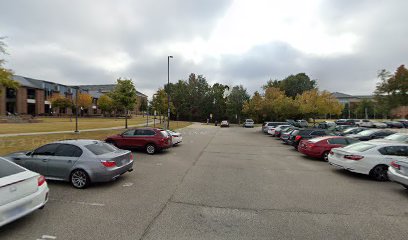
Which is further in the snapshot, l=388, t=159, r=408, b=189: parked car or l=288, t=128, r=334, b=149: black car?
l=288, t=128, r=334, b=149: black car

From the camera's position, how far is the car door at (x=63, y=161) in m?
7.50

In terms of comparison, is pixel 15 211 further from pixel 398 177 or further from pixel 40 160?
pixel 398 177

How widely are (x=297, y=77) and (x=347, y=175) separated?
74.5 meters

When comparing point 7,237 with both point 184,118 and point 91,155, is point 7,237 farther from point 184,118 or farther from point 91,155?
point 184,118

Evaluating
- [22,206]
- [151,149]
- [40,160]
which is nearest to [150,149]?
[151,149]

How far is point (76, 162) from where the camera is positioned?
746 cm

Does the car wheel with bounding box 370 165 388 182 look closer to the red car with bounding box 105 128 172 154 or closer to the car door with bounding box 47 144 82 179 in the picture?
the car door with bounding box 47 144 82 179

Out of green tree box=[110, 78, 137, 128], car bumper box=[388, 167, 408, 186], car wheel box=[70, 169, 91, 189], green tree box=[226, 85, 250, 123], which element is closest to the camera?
car bumper box=[388, 167, 408, 186]

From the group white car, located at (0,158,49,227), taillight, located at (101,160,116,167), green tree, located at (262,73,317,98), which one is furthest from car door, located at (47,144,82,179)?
green tree, located at (262,73,317,98)

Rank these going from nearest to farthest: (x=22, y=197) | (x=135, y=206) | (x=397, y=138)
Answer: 1. (x=22, y=197)
2. (x=135, y=206)
3. (x=397, y=138)

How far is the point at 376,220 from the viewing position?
5.38 meters

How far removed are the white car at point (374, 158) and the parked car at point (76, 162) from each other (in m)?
7.77

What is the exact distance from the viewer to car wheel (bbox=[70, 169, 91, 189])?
24.1 feet

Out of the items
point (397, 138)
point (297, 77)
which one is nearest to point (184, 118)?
point (297, 77)
